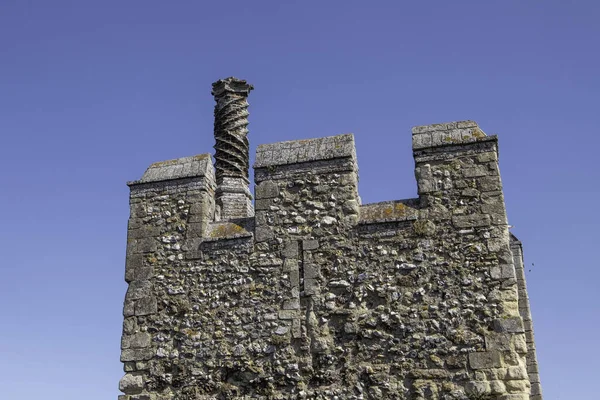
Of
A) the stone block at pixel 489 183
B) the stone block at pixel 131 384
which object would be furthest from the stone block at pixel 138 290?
the stone block at pixel 489 183

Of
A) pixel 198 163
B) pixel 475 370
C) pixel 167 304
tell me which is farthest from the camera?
pixel 198 163

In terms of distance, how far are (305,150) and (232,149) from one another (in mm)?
1935

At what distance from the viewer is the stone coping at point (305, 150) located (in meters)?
8.79

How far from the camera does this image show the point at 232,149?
10562 millimetres

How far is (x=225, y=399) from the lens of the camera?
321 inches

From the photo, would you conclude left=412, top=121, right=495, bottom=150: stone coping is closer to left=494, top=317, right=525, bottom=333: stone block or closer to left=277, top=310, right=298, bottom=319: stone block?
Result: left=494, top=317, right=525, bottom=333: stone block

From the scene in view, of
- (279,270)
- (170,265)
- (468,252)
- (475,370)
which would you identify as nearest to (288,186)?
(279,270)

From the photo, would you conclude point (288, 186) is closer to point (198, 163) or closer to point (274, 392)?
point (198, 163)

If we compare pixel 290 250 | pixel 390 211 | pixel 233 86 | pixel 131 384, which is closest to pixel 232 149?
pixel 233 86

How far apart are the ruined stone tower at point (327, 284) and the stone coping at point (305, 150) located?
20mm

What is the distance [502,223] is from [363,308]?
1.87m

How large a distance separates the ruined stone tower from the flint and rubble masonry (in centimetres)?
2

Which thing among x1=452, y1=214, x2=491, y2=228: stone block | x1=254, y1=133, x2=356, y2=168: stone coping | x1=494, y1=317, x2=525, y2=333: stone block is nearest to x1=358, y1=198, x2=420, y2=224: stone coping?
x1=452, y1=214, x2=491, y2=228: stone block

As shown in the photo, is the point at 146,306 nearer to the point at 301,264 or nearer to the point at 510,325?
the point at 301,264
